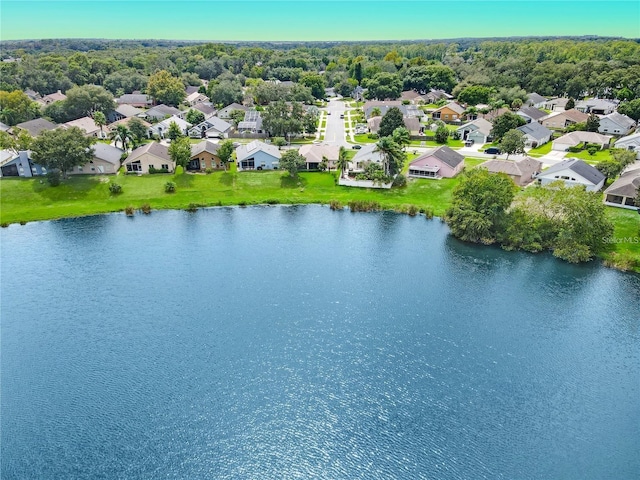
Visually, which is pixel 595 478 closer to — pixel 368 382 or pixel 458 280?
pixel 368 382

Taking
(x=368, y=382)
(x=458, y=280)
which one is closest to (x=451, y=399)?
(x=368, y=382)

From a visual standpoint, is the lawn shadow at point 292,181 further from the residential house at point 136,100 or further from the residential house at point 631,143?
the residential house at point 136,100

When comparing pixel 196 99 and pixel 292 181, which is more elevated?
pixel 196 99

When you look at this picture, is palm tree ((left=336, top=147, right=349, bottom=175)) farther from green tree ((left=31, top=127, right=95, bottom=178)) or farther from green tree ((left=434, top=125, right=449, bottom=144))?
green tree ((left=31, top=127, right=95, bottom=178))

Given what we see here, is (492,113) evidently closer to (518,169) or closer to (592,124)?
(592,124)

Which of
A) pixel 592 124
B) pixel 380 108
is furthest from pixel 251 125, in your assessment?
pixel 592 124

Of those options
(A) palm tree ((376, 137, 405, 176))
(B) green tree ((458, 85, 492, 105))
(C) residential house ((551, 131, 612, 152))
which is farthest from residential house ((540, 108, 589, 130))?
(A) palm tree ((376, 137, 405, 176))

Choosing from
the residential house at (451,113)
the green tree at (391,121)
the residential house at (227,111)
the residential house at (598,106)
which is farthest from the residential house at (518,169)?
the residential house at (227,111)
